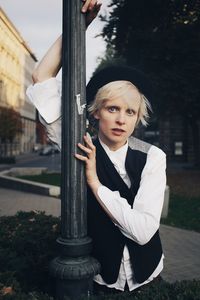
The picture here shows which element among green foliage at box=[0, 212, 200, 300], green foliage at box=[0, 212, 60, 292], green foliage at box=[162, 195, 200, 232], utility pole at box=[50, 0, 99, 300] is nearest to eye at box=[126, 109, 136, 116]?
utility pole at box=[50, 0, 99, 300]

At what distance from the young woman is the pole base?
10 centimetres

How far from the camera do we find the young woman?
200 cm

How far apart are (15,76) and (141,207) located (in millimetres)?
64204

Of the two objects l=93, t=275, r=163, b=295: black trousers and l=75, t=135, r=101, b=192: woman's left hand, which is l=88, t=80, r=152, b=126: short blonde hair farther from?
l=93, t=275, r=163, b=295: black trousers

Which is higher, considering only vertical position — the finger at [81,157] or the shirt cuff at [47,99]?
the shirt cuff at [47,99]

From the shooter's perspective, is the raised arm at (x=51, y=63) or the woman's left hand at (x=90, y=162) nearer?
the woman's left hand at (x=90, y=162)

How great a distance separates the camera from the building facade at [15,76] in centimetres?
5597

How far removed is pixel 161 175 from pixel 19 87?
66211 millimetres

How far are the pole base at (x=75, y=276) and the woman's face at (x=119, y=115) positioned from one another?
2.14 ft

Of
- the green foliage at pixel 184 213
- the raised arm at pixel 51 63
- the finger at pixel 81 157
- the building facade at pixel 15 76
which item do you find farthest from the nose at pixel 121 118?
the building facade at pixel 15 76

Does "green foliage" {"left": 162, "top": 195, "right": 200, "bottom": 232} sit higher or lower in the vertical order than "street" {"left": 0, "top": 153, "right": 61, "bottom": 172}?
higher

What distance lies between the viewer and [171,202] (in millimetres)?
12164

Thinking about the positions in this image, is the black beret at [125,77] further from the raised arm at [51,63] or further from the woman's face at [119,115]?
the raised arm at [51,63]

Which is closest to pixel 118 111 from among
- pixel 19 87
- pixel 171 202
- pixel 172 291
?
pixel 172 291
